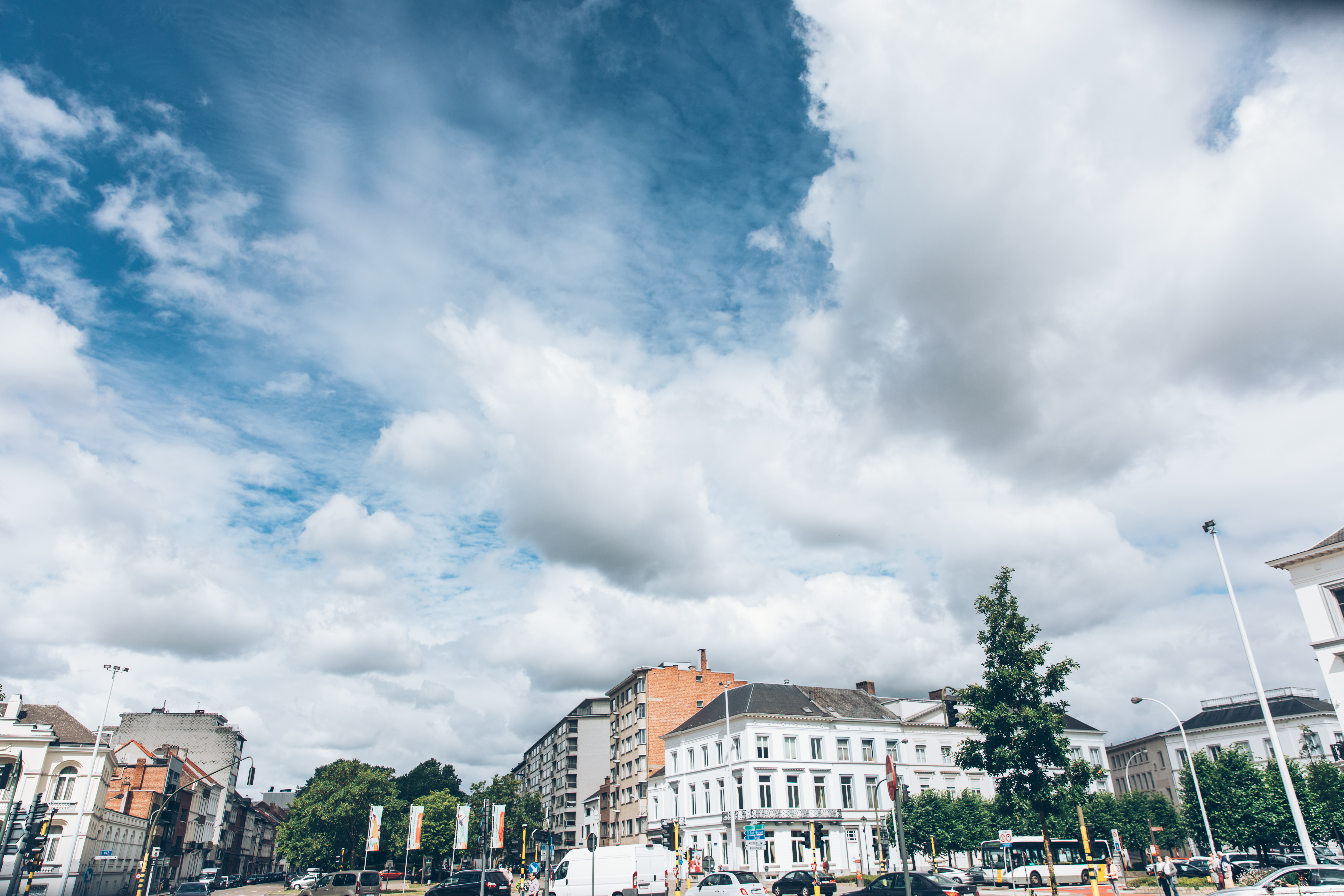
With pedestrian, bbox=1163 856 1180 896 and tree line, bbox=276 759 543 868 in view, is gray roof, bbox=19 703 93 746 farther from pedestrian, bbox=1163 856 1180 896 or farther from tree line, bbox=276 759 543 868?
pedestrian, bbox=1163 856 1180 896

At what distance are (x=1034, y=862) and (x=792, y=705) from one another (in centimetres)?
2233

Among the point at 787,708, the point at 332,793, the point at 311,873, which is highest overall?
the point at 787,708

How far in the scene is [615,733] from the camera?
88.8 m

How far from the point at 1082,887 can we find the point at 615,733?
5419 cm

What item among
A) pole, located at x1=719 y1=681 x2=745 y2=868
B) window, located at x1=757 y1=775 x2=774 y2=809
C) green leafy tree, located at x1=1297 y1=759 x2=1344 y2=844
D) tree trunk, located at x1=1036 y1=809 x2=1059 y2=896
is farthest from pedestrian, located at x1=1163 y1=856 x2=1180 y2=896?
window, located at x1=757 y1=775 x2=774 y2=809

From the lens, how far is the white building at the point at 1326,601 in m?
34.5

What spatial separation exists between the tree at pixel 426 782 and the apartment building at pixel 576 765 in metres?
15.1

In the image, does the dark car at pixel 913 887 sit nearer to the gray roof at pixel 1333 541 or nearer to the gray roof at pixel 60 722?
the gray roof at pixel 1333 541

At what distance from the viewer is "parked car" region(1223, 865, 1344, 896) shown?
842 inches

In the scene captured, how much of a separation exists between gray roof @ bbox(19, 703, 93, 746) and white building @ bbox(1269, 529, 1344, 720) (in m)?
82.6

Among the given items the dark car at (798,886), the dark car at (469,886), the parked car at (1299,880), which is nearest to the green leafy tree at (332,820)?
the dark car at (469,886)

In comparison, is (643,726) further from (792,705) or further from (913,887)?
(913,887)

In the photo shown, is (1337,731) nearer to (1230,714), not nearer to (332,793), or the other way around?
(1230,714)

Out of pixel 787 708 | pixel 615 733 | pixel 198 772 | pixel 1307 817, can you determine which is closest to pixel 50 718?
pixel 198 772
